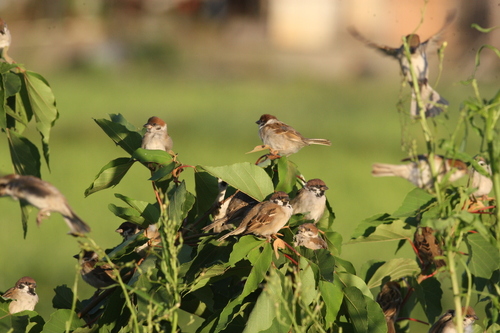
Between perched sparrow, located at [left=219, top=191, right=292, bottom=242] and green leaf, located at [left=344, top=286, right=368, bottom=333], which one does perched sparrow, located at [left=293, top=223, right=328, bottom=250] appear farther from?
green leaf, located at [left=344, top=286, right=368, bottom=333]

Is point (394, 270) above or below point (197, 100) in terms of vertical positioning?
above

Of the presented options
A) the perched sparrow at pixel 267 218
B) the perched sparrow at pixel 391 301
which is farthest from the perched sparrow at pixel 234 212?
the perched sparrow at pixel 391 301

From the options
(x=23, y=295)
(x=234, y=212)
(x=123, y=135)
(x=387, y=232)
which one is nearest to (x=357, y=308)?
(x=387, y=232)

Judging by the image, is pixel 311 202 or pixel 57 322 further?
pixel 311 202

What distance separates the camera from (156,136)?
5.16 meters

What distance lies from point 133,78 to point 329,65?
28.6ft

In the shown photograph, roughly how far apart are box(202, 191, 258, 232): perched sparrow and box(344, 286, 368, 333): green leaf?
2.15 feet

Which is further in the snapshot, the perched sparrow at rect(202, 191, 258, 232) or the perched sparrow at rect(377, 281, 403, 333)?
the perched sparrow at rect(377, 281, 403, 333)

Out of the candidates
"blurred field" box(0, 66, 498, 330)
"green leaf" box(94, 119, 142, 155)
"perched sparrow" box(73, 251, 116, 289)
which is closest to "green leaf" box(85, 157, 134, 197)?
"green leaf" box(94, 119, 142, 155)

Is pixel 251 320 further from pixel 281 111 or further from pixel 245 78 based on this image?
pixel 245 78

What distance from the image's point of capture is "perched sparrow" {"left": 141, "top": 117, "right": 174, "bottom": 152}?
201 inches

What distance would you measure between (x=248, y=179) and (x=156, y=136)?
2.39 meters

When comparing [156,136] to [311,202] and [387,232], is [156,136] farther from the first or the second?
[387,232]

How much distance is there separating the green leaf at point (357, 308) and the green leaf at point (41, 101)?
1.46 metres
